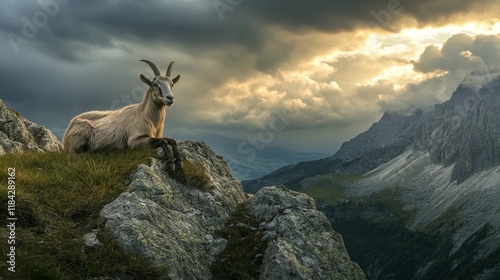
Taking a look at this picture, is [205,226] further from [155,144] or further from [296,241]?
[155,144]

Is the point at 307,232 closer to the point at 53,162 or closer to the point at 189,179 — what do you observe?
the point at 189,179

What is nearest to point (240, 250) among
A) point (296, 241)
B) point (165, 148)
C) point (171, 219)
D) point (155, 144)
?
point (296, 241)

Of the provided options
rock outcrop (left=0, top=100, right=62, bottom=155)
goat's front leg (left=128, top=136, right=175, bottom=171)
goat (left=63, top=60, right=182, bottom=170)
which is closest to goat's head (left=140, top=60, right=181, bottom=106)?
goat (left=63, top=60, right=182, bottom=170)

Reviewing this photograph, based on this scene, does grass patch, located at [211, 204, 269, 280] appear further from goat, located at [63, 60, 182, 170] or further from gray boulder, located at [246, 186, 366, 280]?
goat, located at [63, 60, 182, 170]

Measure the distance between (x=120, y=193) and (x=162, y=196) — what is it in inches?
59.1

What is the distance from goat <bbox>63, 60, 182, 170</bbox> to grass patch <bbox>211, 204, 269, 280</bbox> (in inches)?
195

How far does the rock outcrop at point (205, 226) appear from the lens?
10.6 meters

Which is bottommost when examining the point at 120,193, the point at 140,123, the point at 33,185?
the point at 120,193

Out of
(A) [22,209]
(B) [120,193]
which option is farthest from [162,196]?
(A) [22,209]

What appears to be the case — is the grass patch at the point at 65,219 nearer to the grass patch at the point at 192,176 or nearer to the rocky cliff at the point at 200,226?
the rocky cliff at the point at 200,226

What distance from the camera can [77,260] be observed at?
8.96m

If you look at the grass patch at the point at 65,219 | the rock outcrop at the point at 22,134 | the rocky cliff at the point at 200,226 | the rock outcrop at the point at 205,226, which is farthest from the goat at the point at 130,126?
the rock outcrop at the point at 22,134

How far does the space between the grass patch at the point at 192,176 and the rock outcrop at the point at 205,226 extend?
0.51 feet

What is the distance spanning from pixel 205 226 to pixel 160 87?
6527 millimetres
